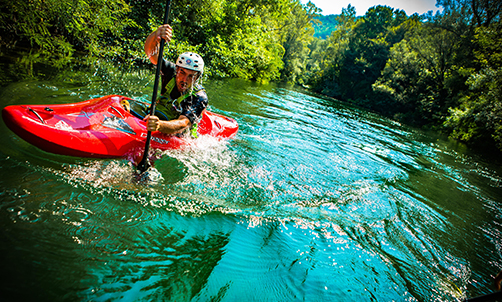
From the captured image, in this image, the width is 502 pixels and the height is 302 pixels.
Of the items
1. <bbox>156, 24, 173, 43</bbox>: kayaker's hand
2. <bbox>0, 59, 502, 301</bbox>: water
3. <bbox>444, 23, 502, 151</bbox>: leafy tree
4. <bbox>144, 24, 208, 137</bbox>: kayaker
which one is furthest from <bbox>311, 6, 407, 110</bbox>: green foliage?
<bbox>156, 24, 173, 43</bbox>: kayaker's hand

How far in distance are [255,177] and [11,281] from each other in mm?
3059

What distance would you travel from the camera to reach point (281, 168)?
4.75 metres

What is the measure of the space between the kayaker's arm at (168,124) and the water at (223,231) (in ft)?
2.13

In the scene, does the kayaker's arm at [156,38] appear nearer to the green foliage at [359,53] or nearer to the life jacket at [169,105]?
the life jacket at [169,105]

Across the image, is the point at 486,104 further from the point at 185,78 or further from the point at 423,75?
the point at 185,78

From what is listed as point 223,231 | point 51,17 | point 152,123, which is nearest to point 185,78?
point 152,123

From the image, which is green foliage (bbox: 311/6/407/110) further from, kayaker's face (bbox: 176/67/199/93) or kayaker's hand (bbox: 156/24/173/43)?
kayaker's hand (bbox: 156/24/173/43)

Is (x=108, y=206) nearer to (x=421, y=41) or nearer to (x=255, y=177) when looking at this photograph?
(x=255, y=177)

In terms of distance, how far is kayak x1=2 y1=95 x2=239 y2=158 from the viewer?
2633 mm

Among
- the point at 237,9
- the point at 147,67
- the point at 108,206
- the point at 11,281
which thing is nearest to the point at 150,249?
the point at 108,206

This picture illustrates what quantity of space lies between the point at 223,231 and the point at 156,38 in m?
2.56

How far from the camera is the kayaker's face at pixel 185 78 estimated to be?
3.56 metres

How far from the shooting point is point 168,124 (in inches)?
126

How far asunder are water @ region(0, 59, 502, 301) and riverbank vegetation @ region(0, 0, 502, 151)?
2.51 metres
